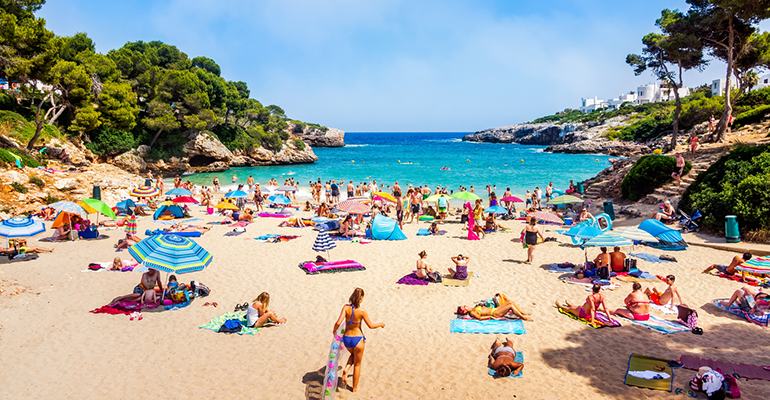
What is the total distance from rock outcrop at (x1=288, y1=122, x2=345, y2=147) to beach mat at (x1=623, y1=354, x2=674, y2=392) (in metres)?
89.2

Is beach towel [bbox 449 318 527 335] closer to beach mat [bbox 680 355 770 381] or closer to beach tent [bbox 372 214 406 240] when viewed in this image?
beach mat [bbox 680 355 770 381]

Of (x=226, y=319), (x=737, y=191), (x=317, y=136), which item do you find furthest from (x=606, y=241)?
(x=317, y=136)

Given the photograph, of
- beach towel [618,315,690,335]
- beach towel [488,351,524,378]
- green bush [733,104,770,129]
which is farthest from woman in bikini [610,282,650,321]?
green bush [733,104,770,129]

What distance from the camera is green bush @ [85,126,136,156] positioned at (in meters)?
32.3

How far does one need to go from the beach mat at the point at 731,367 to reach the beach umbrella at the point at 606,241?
3802mm

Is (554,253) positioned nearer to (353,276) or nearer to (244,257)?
(353,276)

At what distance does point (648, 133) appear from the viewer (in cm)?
5812

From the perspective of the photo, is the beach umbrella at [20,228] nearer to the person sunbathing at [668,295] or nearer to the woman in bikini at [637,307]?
the woman in bikini at [637,307]

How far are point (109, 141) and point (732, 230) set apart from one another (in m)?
39.4

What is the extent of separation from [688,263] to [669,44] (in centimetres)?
1722

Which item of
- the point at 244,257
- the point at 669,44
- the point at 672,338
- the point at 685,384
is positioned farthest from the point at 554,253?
the point at 669,44

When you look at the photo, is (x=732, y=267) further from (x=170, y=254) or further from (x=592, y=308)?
(x=170, y=254)

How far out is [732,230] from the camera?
1209 cm

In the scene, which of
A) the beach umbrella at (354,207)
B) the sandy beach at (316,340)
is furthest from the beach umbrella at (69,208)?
the beach umbrella at (354,207)
